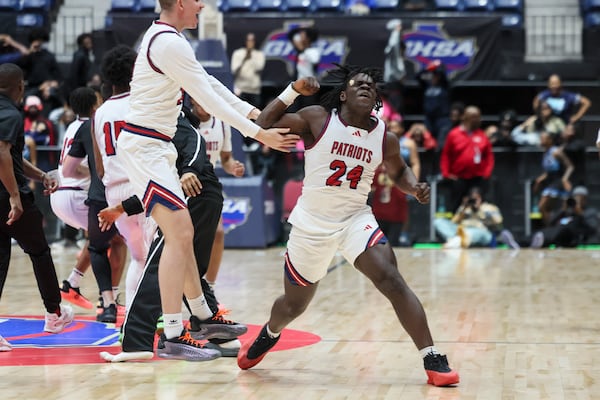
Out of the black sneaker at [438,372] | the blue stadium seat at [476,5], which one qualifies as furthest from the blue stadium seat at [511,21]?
the black sneaker at [438,372]

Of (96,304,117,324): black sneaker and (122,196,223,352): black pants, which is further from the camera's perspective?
(96,304,117,324): black sneaker

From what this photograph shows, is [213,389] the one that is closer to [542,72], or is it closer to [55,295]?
[55,295]

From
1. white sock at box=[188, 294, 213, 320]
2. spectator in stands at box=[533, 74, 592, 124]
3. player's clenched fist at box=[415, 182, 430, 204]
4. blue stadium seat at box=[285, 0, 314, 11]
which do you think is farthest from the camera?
blue stadium seat at box=[285, 0, 314, 11]

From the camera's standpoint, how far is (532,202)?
50.2ft

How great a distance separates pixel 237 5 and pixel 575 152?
694cm

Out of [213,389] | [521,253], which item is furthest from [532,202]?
[213,389]

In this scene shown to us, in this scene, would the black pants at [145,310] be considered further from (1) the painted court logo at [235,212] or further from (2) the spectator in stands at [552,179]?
(2) the spectator in stands at [552,179]

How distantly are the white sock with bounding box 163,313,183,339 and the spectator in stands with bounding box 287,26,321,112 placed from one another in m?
10.1

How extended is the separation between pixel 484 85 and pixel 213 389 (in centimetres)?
1312

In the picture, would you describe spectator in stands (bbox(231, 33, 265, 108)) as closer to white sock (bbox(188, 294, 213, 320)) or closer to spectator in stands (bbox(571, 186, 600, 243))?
spectator in stands (bbox(571, 186, 600, 243))

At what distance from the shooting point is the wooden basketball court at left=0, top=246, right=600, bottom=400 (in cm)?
518

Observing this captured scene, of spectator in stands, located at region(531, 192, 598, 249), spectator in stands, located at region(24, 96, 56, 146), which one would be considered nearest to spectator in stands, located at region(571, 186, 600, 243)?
spectator in stands, located at region(531, 192, 598, 249)

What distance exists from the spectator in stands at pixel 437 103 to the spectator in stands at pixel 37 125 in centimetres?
553

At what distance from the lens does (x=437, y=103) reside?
53.3ft
